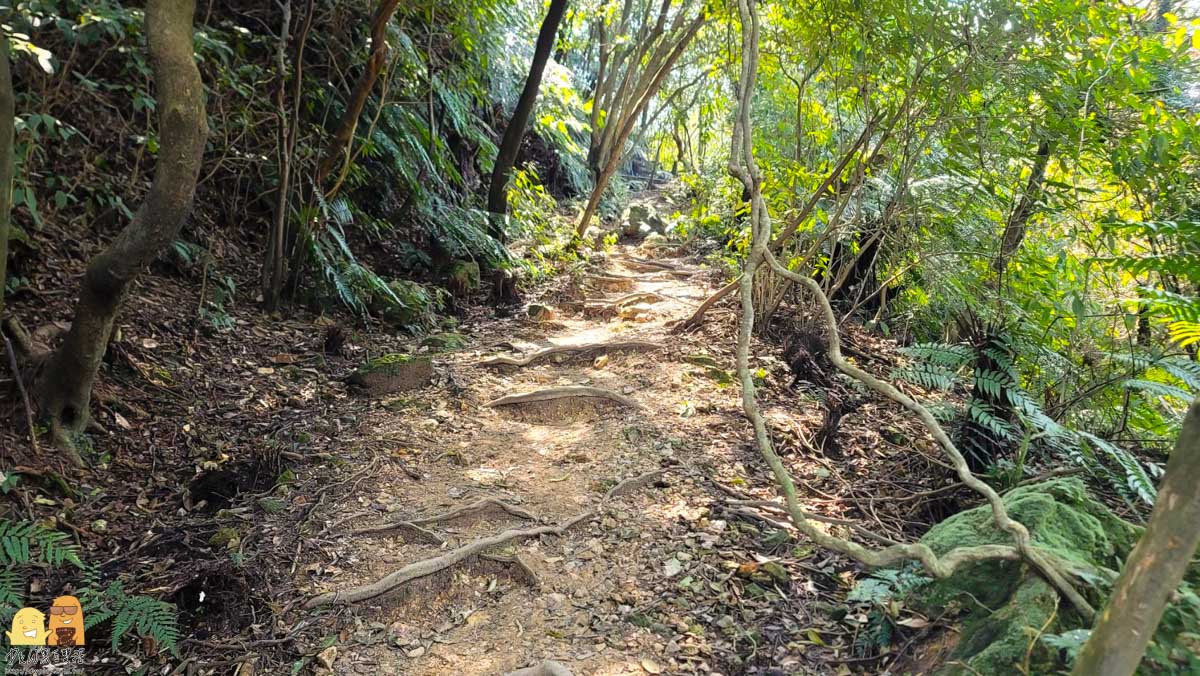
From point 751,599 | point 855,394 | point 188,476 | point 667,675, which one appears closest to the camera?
point 667,675

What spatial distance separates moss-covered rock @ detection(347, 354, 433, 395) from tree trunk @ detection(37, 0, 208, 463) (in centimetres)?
183

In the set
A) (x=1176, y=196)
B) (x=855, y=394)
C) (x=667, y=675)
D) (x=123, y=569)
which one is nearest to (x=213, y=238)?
(x=123, y=569)

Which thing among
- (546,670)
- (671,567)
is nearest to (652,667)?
(546,670)

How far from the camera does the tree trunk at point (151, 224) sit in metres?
3.05

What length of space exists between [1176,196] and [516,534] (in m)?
3.90

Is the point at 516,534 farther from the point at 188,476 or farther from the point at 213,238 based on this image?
the point at 213,238

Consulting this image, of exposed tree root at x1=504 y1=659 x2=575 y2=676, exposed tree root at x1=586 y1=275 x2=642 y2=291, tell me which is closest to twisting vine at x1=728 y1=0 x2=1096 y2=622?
exposed tree root at x1=504 y1=659 x2=575 y2=676

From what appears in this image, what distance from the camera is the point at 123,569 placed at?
291 centimetres

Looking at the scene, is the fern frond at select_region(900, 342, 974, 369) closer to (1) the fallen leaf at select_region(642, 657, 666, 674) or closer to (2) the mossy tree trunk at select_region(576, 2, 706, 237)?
(1) the fallen leaf at select_region(642, 657, 666, 674)

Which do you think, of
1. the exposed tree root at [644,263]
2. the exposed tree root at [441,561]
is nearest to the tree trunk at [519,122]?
the exposed tree root at [644,263]

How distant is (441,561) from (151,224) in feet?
7.28

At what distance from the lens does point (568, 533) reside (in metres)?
3.52

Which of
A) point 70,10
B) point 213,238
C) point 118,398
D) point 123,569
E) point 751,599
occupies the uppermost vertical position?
point 70,10

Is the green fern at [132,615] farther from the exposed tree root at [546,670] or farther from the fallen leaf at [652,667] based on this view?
the fallen leaf at [652,667]
